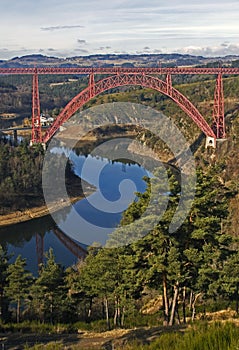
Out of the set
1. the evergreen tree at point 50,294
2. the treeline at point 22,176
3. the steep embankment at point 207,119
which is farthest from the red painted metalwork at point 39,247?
the evergreen tree at point 50,294

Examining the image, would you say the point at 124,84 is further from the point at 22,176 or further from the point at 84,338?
the point at 84,338

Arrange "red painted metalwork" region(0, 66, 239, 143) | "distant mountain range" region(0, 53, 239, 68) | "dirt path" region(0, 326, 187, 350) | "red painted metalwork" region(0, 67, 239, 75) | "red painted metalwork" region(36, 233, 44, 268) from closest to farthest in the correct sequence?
"dirt path" region(0, 326, 187, 350) < "red painted metalwork" region(36, 233, 44, 268) < "red painted metalwork" region(0, 67, 239, 75) < "red painted metalwork" region(0, 66, 239, 143) < "distant mountain range" region(0, 53, 239, 68)

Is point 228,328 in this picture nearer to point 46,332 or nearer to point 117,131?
point 46,332

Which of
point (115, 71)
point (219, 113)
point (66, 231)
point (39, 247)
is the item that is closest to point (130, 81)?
point (115, 71)

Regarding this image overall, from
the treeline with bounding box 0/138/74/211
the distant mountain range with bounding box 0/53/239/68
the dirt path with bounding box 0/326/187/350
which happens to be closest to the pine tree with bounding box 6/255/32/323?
the dirt path with bounding box 0/326/187/350

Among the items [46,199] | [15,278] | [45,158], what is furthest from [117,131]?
[15,278]

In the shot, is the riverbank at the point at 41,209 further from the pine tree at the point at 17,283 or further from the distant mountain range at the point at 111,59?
the distant mountain range at the point at 111,59

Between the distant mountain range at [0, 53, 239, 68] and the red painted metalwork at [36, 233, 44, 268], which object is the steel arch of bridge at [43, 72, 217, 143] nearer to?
the red painted metalwork at [36, 233, 44, 268]
